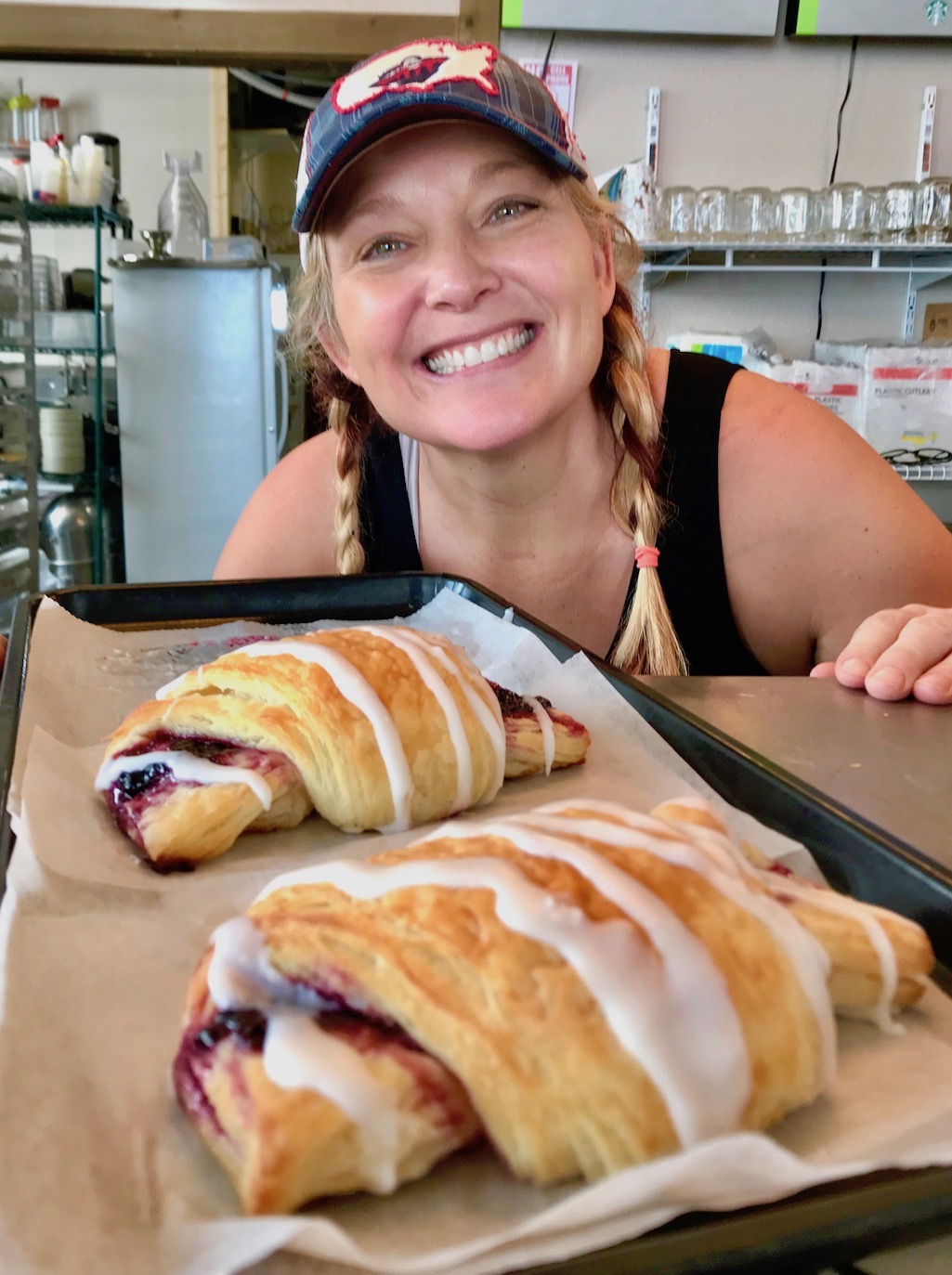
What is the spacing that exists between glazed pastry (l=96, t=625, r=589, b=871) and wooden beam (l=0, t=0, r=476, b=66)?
2.88 m

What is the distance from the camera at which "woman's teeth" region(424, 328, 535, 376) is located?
1.19m

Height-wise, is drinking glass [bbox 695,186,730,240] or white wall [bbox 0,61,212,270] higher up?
white wall [bbox 0,61,212,270]

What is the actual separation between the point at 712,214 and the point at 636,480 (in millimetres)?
1490

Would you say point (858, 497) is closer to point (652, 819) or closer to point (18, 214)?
point (652, 819)

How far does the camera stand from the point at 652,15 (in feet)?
8.21

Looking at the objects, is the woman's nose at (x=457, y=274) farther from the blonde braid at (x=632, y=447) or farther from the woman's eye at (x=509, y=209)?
the blonde braid at (x=632, y=447)

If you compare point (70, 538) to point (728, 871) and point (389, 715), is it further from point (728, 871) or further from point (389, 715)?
point (728, 871)

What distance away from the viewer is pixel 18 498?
3.22 meters

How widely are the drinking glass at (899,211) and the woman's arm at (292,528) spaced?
1759 mm

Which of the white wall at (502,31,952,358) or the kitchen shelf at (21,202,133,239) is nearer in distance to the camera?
the white wall at (502,31,952,358)

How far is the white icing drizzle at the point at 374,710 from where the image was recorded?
791 mm

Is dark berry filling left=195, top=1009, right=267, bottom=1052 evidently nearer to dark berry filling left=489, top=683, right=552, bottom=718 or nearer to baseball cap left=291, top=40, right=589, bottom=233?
dark berry filling left=489, top=683, right=552, bottom=718

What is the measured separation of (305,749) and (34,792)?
20 cm

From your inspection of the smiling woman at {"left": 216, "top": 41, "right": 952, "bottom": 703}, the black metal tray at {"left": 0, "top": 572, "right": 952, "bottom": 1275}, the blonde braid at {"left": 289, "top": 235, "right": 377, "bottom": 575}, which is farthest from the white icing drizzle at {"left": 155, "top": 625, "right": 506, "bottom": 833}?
the blonde braid at {"left": 289, "top": 235, "right": 377, "bottom": 575}
